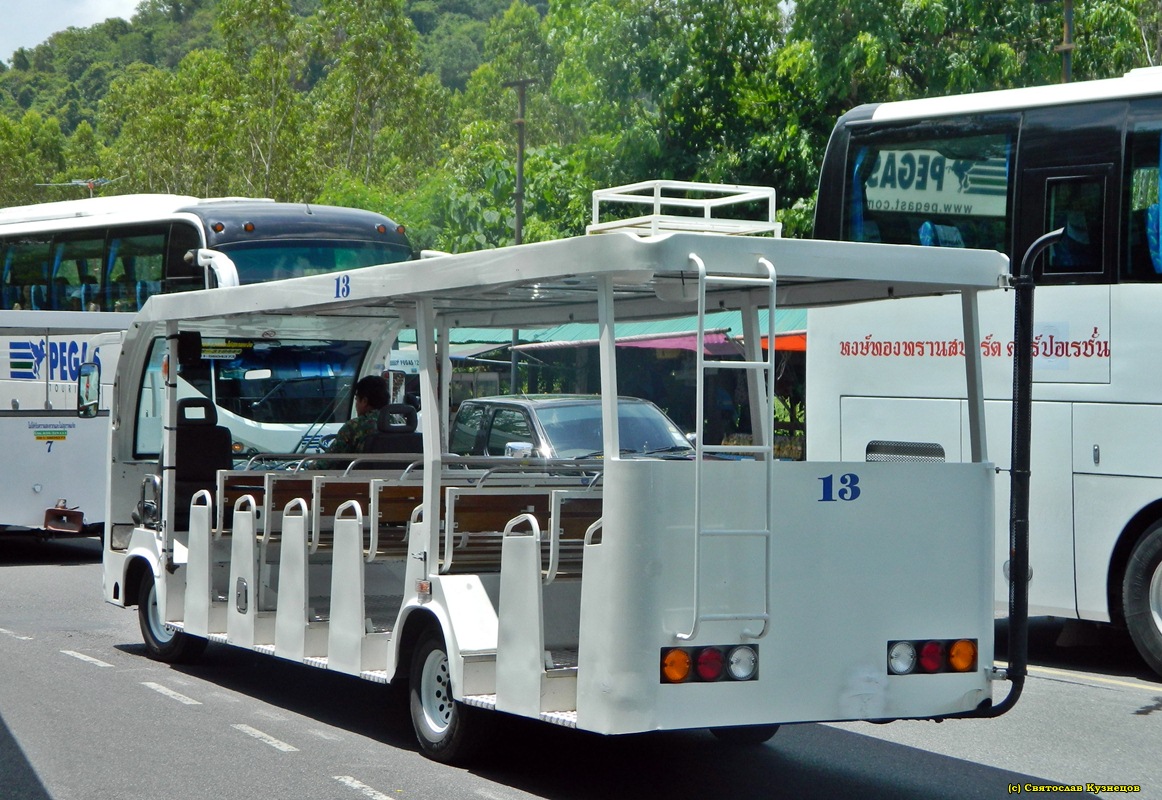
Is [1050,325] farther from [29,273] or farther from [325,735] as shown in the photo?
[29,273]

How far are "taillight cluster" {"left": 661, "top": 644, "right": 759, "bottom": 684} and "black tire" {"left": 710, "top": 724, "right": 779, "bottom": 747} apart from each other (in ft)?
5.99

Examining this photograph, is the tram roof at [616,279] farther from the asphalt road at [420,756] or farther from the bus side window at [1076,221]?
the bus side window at [1076,221]

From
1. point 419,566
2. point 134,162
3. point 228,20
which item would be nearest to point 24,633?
point 419,566

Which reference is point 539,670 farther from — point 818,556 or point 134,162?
point 134,162

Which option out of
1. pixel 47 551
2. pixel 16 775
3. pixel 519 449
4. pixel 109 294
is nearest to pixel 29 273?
pixel 109 294

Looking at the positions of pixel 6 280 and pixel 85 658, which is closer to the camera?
pixel 85 658

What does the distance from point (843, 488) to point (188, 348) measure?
4.78m

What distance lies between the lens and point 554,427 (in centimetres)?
1513

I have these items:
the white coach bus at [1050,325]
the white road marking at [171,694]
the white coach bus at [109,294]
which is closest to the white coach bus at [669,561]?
the white road marking at [171,694]

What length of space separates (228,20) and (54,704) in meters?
45.8

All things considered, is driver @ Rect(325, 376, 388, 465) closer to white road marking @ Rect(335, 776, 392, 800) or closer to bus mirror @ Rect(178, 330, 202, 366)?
bus mirror @ Rect(178, 330, 202, 366)

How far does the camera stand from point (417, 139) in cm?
6350

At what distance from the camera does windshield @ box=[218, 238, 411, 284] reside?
16.5 meters

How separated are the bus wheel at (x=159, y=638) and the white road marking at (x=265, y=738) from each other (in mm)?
1820
